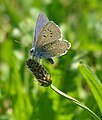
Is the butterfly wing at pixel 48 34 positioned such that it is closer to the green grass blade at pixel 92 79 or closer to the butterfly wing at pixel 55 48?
the butterfly wing at pixel 55 48

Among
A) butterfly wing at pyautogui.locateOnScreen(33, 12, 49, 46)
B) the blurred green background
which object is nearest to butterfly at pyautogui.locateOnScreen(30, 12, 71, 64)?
butterfly wing at pyautogui.locateOnScreen(33, 12, 49, 46)

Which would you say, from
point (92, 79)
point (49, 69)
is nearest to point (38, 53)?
point (92, 79)

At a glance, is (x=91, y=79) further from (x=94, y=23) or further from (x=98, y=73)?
(x=94, y=23)

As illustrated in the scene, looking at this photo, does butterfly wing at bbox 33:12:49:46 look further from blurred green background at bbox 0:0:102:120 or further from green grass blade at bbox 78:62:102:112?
blurred green background at bbox 0:0:102:120

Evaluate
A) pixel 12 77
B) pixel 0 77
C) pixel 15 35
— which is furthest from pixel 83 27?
pixel 12 77

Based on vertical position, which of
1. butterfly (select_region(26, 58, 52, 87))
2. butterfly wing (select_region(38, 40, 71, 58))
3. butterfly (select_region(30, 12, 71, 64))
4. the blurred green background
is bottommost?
butterfly (select_region(26, 58, 52, 87))
